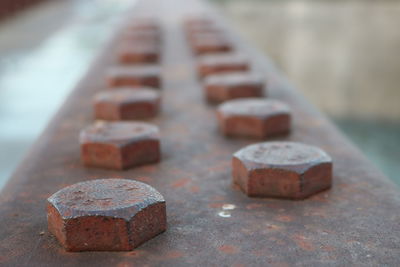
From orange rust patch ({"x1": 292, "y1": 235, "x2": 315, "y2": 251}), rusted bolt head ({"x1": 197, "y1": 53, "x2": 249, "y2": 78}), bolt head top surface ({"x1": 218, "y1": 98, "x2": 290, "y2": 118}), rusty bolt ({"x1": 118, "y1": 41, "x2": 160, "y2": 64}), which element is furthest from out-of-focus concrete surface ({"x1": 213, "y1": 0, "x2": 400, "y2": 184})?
orange rust patch ({"x1": 292, "y1": 235, "x2": 315, "y2": 251})

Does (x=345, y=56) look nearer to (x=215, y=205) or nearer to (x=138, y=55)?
(x=138, y=55)

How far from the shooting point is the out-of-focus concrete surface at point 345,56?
8102 millimetres

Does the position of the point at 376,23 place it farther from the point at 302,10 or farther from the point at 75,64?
the point at 75,64

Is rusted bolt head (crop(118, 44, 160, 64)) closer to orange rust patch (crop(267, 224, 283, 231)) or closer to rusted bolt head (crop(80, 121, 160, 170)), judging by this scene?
rusted bolt head (crop(80, 121, 160, 170))

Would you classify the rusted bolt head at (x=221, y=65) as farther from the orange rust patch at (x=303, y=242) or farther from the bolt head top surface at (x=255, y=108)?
the orange rust patch at (x=303, y=242)

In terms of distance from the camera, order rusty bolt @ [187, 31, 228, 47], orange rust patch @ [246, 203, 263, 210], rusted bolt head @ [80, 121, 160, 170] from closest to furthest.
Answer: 1. orange rust patch @ [246, 203, 263, 210]
2. rusted bolt head @ [80, 121, 160, 170]
3. rusty bolt @ [187, 31, 228, 47]

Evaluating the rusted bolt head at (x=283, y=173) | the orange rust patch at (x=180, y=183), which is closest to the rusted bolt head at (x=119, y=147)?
the orange rust patch at (x=180, y=183)

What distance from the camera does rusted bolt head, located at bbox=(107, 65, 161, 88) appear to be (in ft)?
9.52

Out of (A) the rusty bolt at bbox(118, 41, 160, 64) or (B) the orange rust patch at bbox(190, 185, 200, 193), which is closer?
(B) the orange rust patch at bbox(190, 185, 200, 193)

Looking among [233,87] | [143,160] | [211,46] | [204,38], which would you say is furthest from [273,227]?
[204,38]

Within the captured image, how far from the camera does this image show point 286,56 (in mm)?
12125

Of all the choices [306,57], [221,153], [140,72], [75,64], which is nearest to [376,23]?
[306,57]

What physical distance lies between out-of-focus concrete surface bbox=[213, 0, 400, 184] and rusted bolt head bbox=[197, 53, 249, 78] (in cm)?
289

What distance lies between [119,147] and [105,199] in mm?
452
